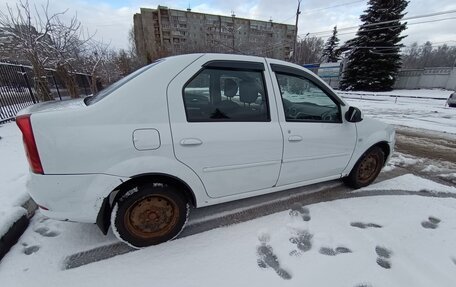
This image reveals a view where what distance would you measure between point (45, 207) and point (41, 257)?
1.94ft

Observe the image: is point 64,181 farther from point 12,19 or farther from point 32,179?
point 12,19

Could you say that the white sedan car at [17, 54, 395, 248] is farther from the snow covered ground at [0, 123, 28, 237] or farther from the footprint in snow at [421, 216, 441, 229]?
the footprint in snow at [421, 216, 441, 229]

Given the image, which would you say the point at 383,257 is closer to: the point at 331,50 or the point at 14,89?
the point at 14,89

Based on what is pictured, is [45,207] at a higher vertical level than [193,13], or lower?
lower

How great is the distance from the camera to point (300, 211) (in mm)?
2902

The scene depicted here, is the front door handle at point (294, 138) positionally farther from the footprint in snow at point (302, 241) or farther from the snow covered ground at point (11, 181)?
the snow covered ground at point (11, 181)

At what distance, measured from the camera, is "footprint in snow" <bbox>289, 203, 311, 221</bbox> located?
278 cm

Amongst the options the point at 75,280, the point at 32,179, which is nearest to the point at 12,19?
the point at 32,179

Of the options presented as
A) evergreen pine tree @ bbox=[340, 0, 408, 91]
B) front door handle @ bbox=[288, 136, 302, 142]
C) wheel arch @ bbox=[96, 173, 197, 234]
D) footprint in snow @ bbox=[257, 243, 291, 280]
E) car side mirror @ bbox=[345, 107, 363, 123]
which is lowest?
footprint in snow @ bbox=[257, 243, 291, 280]

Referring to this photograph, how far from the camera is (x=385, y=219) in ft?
8.99

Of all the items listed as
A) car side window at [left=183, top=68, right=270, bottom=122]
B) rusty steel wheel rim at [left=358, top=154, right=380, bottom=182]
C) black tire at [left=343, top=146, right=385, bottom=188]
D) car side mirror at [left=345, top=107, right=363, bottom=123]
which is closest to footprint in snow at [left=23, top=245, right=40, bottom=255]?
car side window at [left=183, top=68, right=270, bottom=122]

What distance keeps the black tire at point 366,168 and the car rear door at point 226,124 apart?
148cm

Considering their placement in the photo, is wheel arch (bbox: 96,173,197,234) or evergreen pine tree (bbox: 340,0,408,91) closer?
wheel arch (bbox: 96,173,197,234)

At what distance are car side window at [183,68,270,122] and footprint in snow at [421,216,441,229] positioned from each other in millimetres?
2210
